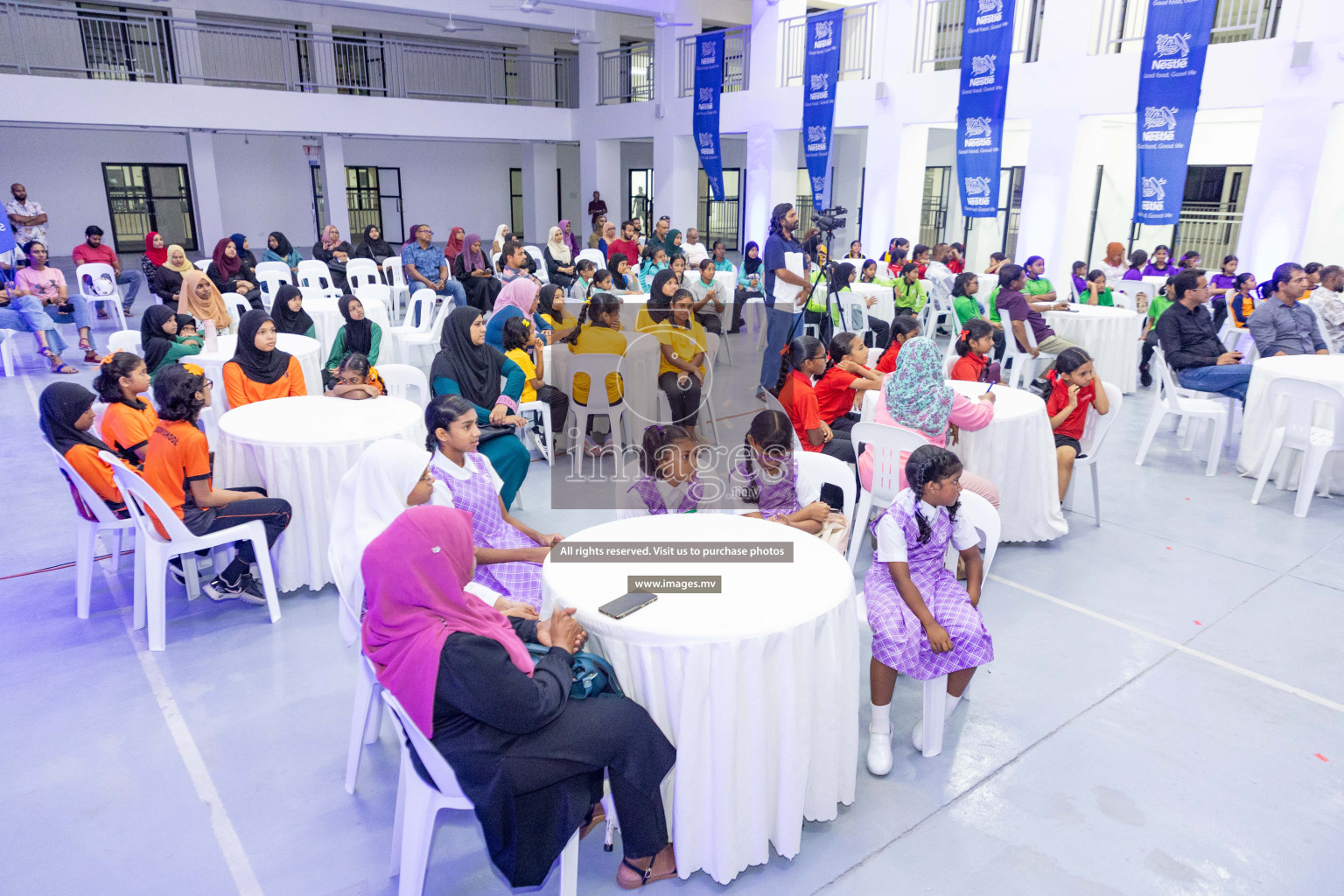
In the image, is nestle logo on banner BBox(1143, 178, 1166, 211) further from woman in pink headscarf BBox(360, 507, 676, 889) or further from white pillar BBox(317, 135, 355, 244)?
white pillar BBox(317, 135, 355, 244)

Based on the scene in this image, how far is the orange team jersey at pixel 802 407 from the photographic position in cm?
449

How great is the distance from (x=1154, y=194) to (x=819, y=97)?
18.0ft

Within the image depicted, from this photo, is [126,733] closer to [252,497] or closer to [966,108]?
[252,497]

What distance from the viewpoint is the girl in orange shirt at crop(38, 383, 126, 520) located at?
3541mm

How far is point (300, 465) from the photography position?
152 inches

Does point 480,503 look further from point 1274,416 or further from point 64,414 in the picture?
point 1274,416

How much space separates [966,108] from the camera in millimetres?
10922

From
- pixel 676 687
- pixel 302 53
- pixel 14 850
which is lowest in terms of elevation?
pixel 14 850

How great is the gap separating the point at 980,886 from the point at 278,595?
129 inches

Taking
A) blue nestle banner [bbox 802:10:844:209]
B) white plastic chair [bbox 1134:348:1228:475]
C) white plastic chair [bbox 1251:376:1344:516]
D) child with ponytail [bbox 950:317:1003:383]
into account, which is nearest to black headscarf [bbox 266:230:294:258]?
blue nestle banner [bbox 802:10:844:209]

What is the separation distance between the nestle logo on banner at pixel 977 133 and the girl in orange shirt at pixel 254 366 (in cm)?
930

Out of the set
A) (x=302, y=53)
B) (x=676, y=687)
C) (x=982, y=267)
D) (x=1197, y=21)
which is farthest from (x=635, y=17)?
(x=676, y=687)

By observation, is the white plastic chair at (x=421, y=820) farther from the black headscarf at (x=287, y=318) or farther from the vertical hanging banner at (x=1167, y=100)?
the vertical hanging banner at (x=1167, y=100)

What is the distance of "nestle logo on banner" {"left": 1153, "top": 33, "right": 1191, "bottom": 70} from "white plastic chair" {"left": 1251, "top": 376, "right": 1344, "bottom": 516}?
5563 mm
